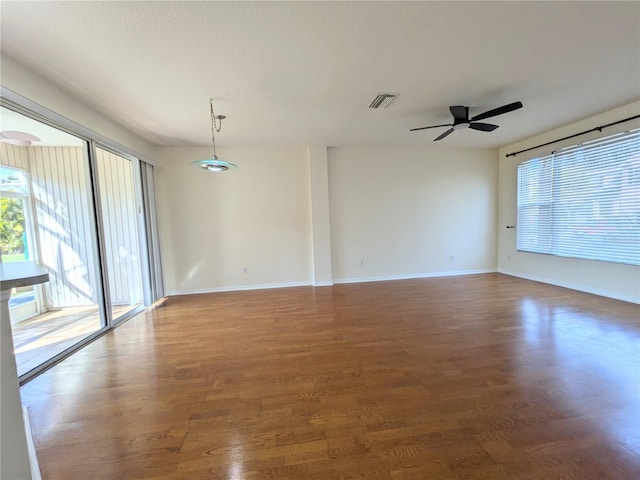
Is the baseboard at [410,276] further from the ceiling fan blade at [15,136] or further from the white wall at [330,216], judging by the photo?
the ceiling fan blade at [15,136]

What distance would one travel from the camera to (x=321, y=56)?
2.28 metres

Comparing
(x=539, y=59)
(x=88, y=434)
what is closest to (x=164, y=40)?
(x=88, y=434)

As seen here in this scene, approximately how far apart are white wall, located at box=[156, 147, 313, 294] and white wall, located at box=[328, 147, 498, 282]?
0.84 m

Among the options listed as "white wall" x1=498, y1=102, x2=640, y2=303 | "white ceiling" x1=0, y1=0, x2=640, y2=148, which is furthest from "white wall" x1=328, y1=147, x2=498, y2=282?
"white ceiling" x1=0, y1=0, x2=640, y2=148

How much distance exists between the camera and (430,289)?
475cm

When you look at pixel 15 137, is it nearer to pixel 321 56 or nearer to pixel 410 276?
pixel 321 56

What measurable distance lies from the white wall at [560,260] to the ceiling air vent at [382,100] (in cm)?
356

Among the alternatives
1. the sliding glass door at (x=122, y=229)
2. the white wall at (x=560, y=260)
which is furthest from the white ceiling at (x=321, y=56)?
the sliding glass door at (x=122, y=229)

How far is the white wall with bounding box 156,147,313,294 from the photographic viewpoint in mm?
4930

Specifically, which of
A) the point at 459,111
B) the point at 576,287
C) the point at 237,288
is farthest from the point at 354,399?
the point at 576,287

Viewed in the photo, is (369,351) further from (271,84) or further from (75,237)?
(75,237)

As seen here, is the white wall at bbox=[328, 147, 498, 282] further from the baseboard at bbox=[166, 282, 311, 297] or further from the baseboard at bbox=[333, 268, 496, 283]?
the baseboard at bbox=[166, 282, 311, 297]

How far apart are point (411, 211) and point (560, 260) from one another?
2798mm

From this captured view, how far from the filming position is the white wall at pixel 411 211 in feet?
17.8
